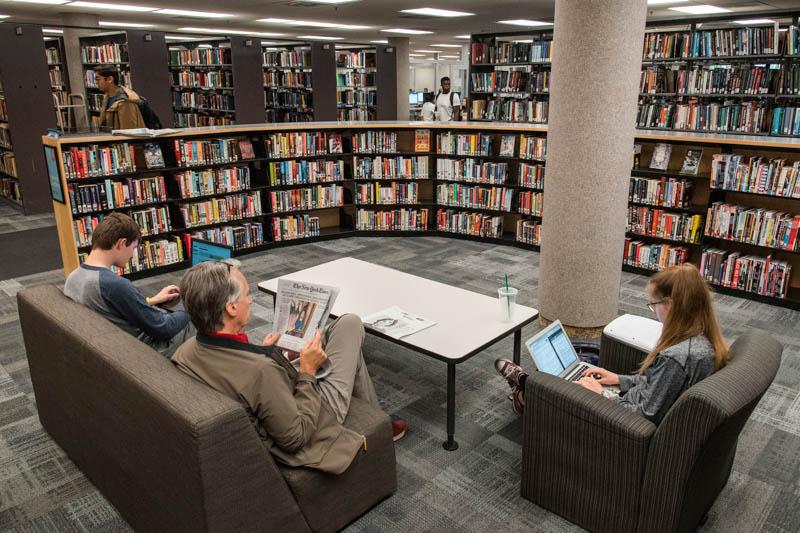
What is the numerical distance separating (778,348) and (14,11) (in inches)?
503

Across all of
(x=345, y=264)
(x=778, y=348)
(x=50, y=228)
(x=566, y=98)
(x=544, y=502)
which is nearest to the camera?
(x=778, y=348)

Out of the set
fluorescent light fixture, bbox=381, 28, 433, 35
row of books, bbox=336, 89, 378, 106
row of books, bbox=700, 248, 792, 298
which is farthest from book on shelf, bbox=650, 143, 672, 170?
fluorescent light fixture, bbox=381, 28, 433, 35

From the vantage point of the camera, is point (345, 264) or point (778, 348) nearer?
point (778, 348)

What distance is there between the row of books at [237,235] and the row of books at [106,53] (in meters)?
4.15

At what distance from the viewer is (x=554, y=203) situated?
4141mm

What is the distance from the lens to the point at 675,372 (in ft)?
7.09

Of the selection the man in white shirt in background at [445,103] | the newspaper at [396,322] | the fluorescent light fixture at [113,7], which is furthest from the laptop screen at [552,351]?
the fluorescent light fixture at [113,7]

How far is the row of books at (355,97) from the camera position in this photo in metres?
11.8

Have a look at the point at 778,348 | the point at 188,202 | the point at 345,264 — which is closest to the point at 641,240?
the point at 345,264

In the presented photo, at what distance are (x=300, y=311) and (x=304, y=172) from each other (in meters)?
4.36

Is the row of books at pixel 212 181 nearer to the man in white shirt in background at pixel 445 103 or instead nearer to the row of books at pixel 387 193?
the row of books at pixel 387 193

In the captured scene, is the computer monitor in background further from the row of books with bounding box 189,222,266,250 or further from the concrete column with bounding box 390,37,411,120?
the concrete column with bounding box 390,37,411,120

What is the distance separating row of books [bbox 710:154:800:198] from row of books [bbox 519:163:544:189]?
175 cm

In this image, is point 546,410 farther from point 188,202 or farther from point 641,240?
point 188,202
